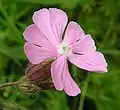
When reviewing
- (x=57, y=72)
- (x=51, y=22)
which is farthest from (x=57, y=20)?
(x=57, y=72)

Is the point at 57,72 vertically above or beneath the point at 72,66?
above

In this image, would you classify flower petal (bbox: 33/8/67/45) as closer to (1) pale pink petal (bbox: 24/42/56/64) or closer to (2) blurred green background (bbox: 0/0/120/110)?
(1) pale pink petal (bbox: 24/42/56/64)

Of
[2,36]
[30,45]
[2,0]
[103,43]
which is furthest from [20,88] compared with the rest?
[103,43]

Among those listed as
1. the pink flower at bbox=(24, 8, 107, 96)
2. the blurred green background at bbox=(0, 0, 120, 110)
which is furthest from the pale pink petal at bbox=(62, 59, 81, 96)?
the blurred green background at bbox=(0, 0, 120, 110)

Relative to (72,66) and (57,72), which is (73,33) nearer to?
(57,72)

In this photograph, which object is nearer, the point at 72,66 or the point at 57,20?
the point at 57,20

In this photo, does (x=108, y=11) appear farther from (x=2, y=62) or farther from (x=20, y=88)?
(x=20, y=88)
